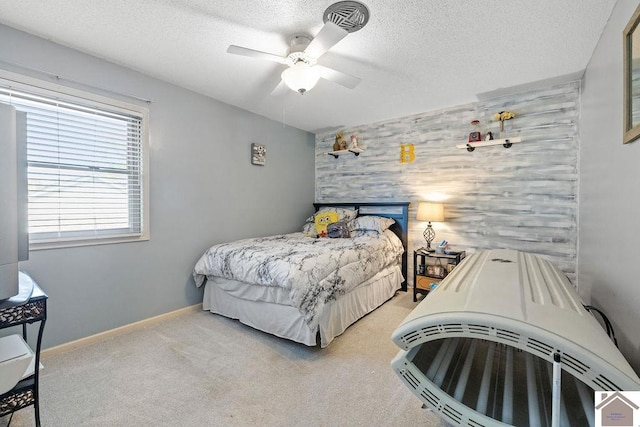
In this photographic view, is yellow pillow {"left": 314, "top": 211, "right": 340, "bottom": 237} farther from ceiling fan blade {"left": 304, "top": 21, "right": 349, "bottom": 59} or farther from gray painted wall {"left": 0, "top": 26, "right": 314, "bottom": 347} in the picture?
ceiling fan blade {"left": 304, "top": 21, "right": 349, "bottom": 59}

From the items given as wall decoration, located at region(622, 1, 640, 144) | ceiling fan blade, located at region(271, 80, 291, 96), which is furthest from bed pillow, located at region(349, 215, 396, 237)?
wall decoration, located at region(622, 1, 640, 144)

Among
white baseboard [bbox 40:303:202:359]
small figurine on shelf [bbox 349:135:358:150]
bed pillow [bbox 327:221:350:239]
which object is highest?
small figurine on shelf [bbox 349:135:358:150]

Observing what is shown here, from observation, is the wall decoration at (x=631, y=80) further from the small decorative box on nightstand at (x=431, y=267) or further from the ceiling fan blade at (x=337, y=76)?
the small decorative box on nightstand at (x=431, y=267)

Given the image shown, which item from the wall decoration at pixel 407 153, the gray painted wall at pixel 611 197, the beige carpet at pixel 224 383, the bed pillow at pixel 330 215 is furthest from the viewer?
the bed pillow at pixel 330 215

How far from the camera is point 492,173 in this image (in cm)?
313

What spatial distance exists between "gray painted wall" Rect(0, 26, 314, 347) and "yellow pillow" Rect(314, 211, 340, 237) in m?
0.55

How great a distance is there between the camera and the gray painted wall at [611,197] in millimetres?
1320

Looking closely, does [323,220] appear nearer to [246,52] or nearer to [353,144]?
[353,144]

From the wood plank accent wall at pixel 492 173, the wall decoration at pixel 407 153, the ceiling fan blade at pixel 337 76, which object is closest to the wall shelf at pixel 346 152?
the wood plank accent wall at pixel 492 173

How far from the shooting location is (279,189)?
13.2 feet

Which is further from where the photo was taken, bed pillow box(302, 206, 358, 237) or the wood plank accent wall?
bed pillow box(302, 206, 358, 237)

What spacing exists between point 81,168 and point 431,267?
3.57 meters

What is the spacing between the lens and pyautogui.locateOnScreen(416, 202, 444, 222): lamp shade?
3.21 meters

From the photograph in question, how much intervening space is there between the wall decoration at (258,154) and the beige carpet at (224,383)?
2078 millimetres
